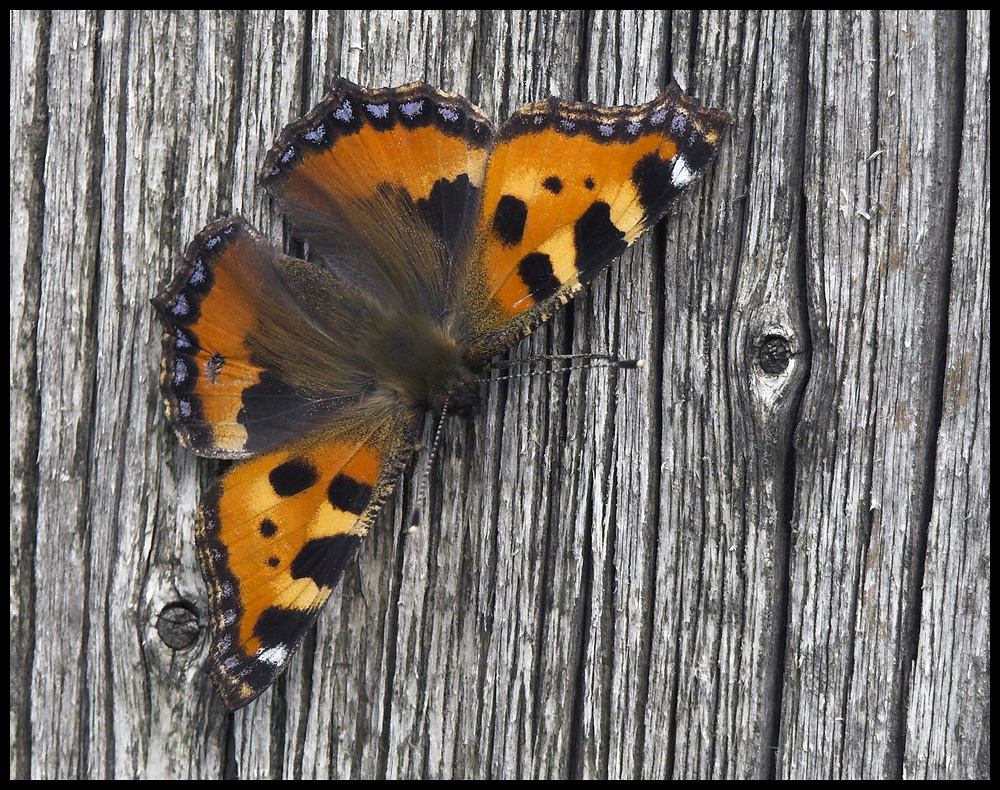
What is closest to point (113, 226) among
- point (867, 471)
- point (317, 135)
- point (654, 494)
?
point (317, 135)

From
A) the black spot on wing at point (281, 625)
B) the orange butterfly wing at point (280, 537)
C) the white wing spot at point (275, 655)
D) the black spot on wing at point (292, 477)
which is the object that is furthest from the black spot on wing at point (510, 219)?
the white wing spot at point (275, 655)

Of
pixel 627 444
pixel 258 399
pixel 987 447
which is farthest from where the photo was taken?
pixel 258 399

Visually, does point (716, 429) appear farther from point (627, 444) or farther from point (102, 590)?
point (102, 590)

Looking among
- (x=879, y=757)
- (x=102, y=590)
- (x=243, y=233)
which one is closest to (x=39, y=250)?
(x=243, y=233)

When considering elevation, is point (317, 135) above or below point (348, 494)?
above

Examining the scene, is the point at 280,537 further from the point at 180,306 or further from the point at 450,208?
the point at 450,208

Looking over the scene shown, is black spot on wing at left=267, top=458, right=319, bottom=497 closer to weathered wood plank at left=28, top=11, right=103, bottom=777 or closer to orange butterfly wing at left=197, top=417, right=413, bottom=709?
orange butterfly wing at left=197, top=417, right=413, bottom=709
